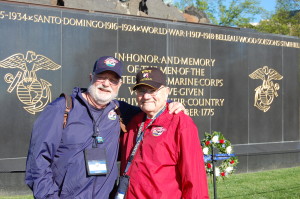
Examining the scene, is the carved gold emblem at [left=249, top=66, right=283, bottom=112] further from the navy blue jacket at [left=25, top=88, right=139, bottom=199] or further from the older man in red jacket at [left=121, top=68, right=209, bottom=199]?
the navy blue jacket at [left=25, top=88, right=139, bottom=199]

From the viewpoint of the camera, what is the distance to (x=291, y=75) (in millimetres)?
11359

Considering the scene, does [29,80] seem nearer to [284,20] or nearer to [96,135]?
[96,135]

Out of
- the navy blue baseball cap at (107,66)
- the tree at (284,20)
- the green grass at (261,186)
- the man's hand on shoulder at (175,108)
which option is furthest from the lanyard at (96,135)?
the tree at (284,20)

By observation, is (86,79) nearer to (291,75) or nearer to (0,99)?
(0,99)

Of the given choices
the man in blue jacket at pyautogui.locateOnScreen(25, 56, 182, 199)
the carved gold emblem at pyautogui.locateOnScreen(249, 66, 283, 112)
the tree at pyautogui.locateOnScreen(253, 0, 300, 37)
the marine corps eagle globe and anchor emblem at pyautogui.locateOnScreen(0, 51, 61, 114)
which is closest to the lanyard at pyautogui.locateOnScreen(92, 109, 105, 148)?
the man in blue jacket at pyautogui.locateOnScreen(25, 56, 182, 199)

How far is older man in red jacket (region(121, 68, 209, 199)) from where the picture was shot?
315cm

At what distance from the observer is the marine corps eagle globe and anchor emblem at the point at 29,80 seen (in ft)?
24.7

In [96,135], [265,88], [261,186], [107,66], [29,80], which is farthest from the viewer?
[265,88]

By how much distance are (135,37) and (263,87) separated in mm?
3426

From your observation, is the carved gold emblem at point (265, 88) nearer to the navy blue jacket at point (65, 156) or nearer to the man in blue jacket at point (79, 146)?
the man in blue jacket at point (79, 146)

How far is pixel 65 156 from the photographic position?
10.5 ft

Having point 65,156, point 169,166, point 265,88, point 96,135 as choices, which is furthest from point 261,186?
point 65,156

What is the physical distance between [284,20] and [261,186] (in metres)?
22.3

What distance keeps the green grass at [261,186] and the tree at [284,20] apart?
19.7 meters
